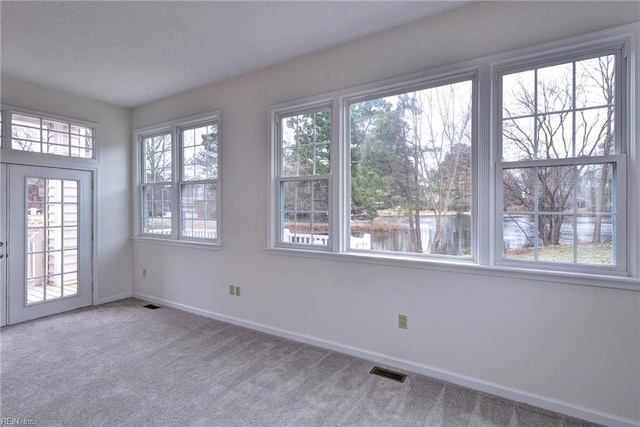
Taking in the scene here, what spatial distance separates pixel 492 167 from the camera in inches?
91.9

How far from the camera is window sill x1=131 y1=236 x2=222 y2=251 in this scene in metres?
3.86

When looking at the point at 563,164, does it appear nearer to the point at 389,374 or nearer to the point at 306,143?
the point at 389,374

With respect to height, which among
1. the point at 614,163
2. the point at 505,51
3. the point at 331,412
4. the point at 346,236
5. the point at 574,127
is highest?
the point at 505,51

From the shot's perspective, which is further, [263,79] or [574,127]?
[263,79]

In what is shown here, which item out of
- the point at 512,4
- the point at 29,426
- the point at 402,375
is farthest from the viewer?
the point at 402,375

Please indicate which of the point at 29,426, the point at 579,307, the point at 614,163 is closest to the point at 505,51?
the point at 614,163

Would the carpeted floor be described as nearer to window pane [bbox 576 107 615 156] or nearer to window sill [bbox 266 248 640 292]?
window sill [bbox 266 248 640 292]

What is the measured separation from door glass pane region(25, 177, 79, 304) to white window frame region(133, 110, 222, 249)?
0.75 m

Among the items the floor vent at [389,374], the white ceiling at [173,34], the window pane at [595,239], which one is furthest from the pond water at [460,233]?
the white ceiling at [173,34]

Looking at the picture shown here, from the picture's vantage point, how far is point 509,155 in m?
2.31

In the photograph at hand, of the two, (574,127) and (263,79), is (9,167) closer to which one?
(263,79)

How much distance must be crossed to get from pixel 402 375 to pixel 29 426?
8.12 feet

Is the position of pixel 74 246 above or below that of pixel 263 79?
below

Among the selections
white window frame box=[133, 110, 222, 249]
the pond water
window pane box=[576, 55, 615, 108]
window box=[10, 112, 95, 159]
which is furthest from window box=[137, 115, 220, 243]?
window pane box=[576, 55, 615, 108]
